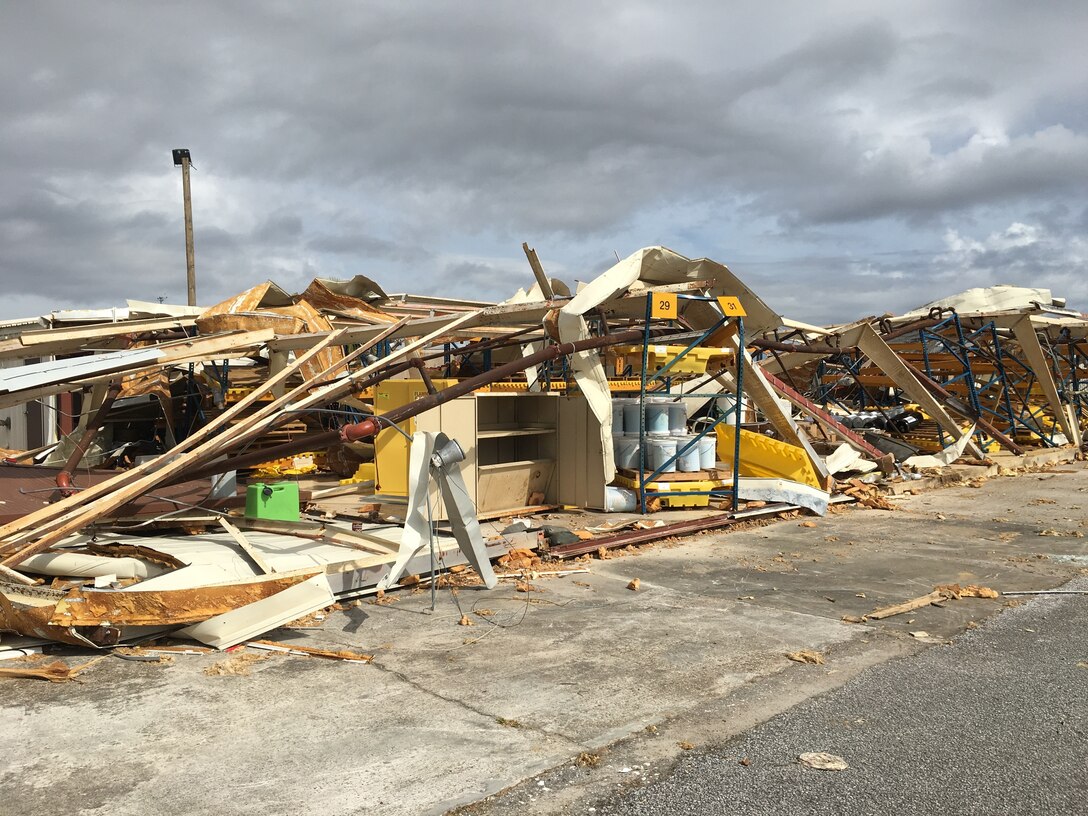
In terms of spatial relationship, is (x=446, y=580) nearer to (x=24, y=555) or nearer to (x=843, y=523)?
(x=24, y=555)

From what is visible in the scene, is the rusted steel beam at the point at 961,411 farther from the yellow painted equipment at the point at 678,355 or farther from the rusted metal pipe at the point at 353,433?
the rusted metal pipe at the point at 353,433

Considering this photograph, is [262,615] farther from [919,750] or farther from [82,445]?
[82,445]

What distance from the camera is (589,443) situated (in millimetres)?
10742

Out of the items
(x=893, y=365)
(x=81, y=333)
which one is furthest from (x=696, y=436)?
(x=81, y=333)

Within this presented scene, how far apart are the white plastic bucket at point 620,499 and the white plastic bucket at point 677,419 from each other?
111 cm

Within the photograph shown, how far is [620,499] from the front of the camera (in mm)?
10867

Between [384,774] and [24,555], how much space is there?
336 centimetres

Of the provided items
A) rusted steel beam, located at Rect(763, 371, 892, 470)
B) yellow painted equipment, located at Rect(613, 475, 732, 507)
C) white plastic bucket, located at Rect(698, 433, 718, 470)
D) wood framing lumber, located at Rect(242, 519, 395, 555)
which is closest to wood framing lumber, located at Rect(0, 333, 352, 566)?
wood framing lumber, located at Rect(242, 519, 395, 555)

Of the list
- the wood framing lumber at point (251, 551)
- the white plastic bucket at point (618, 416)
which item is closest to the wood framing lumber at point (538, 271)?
the white plastic bucket at point (618, 416)

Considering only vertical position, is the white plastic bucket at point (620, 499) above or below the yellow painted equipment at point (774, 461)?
below

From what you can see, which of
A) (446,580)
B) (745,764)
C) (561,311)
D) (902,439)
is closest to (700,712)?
(745,764)

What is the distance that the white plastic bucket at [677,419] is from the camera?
37.7 feet

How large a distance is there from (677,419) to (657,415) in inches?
15.6

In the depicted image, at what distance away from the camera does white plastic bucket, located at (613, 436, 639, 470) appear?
11297 mm
